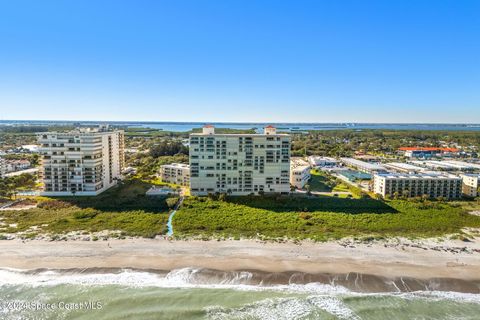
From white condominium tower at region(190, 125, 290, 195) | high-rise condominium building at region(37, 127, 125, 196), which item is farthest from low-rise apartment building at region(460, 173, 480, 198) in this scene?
high-rise condominium building at region(37, 127, 125, 196)

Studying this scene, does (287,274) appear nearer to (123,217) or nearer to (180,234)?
(180,234)

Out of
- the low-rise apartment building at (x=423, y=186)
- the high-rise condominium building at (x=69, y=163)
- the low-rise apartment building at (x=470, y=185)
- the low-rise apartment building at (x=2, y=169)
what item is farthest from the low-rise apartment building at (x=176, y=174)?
the low-rise apartment building at (x=470, y=185)

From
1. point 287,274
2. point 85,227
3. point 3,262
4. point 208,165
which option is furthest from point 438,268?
point 3,262

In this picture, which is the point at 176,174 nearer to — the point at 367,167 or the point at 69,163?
the point at 69,163

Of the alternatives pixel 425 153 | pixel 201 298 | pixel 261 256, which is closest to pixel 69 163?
pixel 261 256

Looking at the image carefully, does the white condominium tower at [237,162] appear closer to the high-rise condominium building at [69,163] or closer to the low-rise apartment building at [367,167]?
the high-rise condominium building at [69,163]

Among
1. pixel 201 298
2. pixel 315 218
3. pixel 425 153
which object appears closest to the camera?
pixel 201 298

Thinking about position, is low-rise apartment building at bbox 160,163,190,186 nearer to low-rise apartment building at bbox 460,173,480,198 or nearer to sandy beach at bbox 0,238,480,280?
sandy beach at bbox 0,238,480,280
